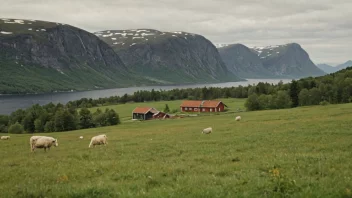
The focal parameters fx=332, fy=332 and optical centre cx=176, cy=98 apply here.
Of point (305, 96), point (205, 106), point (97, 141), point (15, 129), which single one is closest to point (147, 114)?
point (205, 106)

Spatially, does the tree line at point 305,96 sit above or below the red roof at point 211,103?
above

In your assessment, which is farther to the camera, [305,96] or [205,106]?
[205,106]

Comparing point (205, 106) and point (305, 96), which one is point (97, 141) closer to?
point (305, 96)

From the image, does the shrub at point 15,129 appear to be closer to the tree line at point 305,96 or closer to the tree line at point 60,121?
the tree line at point 60,121

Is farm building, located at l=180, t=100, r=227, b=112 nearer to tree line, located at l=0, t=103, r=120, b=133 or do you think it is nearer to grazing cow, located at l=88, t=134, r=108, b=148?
tree line, located at l=0, t=103, r=120, b=133

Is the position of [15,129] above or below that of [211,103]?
below

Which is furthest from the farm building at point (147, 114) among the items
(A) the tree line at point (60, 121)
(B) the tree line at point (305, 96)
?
(B) the tree line at point (305, 96)

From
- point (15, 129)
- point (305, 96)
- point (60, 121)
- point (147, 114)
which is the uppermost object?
point (305, 96)

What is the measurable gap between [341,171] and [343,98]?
359 ft

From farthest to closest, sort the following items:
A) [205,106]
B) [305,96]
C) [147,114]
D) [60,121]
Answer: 1. [205,106]
2. [147,114]
3. [305,96]
4. [60,121]

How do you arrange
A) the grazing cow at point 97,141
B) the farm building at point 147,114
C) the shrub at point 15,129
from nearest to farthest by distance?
1. the grazing cow at point 97,141
2. the shrub at point 15,129
3. the farm building at point 147,114

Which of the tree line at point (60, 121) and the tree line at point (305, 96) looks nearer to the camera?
the tree line at point (60, 121)

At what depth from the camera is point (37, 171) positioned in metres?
16.6

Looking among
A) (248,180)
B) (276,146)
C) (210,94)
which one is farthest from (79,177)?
(210,94)
